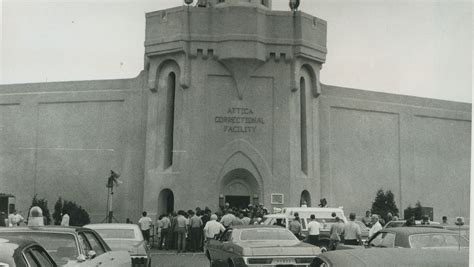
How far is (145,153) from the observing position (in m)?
36.8

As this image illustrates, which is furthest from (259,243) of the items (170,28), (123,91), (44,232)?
(123,91)

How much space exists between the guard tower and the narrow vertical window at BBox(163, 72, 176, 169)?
0.18 ft

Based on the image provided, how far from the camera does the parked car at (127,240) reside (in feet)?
45.2

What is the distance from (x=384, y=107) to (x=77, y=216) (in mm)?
20633

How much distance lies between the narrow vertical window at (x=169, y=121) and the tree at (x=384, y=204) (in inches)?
535

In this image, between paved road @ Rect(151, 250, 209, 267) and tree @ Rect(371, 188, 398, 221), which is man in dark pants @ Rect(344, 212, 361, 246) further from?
tree @ Rect(371, 188, 398, 221)

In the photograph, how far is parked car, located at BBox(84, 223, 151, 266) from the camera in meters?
13.8

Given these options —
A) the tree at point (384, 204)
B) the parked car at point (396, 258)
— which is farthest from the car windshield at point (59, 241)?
the tree at point (384, 204)

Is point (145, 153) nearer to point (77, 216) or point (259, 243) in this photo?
point (77, 216)

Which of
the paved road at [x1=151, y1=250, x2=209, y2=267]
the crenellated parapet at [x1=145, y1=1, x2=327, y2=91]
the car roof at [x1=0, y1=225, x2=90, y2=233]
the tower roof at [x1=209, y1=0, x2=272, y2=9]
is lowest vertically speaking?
the paved road at [x1=151, y1=250, x2=209, y2=267]

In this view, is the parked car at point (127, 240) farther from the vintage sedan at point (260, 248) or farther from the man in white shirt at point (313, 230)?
the man in white shirt at point (313, 230)

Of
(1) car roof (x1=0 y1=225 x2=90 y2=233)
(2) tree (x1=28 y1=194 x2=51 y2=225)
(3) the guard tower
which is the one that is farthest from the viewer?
(2) tree (x1=28 y1=194 x2=51 y2=225)

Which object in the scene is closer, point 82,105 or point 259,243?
point 259,243

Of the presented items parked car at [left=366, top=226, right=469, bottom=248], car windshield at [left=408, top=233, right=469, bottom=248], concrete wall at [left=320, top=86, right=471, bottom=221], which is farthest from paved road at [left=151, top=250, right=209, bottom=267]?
concrete wall at [left=320, top=86, right=471, bottom=221]
